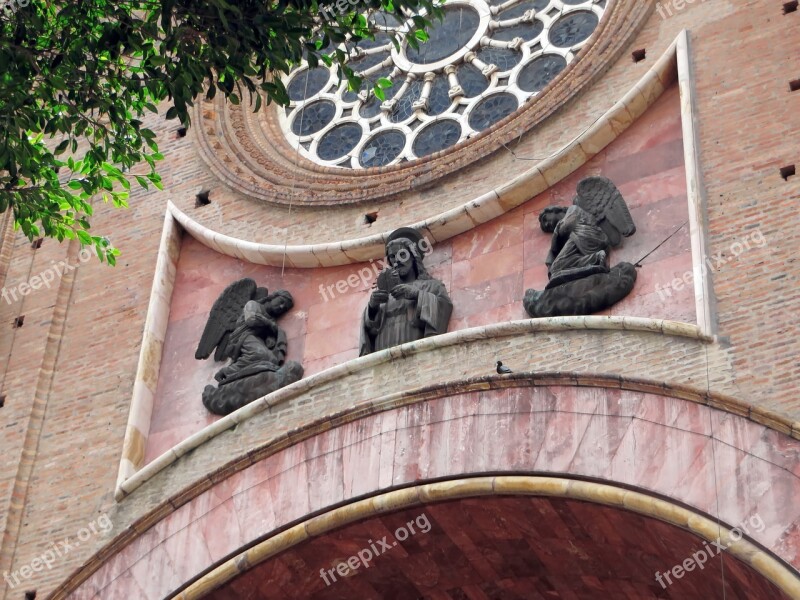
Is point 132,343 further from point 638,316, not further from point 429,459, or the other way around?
point 638,316

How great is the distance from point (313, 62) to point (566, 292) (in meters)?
3.06

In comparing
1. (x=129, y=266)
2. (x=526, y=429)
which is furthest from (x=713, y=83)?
(x=129, y=266)

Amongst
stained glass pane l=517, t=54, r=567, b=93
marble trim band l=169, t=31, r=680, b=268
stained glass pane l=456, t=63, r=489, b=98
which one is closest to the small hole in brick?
marble trim band l=169, t=31, r=680, b=268

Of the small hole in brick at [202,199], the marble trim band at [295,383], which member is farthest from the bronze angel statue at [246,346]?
the small hole in brick at [202,199]

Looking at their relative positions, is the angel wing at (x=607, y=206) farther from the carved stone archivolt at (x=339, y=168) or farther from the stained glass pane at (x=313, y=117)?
the stained glass pane at (x=313, y=117)

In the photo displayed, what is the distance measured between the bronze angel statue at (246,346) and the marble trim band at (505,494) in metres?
1.80

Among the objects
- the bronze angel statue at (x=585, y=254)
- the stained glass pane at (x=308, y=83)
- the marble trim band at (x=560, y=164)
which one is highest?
the stained glass pane at (x=308, y=83)

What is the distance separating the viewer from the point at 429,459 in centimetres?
1448

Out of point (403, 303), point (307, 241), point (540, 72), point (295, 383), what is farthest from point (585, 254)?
point (540, 72)

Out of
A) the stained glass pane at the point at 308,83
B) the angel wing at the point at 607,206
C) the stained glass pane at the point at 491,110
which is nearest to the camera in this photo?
the angel wing at the point at 607,206

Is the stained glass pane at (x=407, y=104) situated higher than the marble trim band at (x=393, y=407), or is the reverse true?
the stained glass pane at (x=407, y=104)

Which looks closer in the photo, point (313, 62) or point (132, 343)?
point (313, 62)

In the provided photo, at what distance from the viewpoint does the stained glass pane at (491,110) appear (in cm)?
1816

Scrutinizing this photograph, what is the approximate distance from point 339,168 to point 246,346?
277 centimetres
